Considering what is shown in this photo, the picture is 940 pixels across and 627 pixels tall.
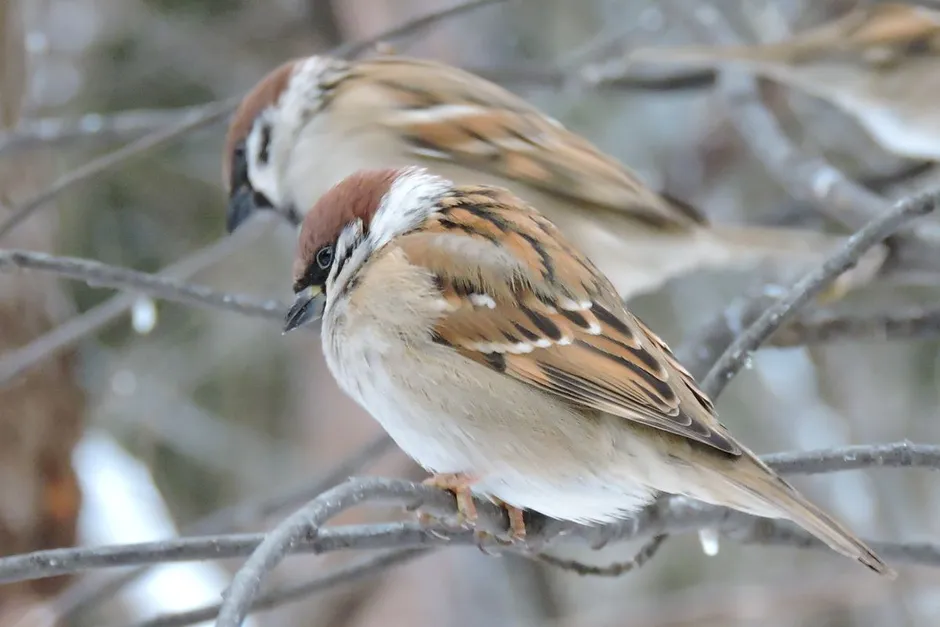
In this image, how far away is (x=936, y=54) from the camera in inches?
103

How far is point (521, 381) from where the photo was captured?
1.20 meters

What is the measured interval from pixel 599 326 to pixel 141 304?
2.82ft

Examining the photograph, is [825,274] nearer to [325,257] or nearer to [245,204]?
→ [325,257]

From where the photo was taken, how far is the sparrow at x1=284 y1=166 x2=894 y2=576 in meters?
1.13

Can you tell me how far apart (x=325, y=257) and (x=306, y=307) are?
0.24 feet

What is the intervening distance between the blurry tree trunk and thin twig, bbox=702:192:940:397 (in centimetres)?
133

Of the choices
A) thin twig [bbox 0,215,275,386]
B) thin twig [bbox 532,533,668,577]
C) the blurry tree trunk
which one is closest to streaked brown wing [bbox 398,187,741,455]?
thin twig [bbox 532,533,668,577]

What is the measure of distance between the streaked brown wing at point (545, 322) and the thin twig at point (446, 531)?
0.49ft

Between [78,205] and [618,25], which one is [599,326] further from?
[618,25]

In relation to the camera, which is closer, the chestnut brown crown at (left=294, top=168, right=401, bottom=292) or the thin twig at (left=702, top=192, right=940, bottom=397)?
the thin twig at (left=702, top=192, right=940, bottom=397)

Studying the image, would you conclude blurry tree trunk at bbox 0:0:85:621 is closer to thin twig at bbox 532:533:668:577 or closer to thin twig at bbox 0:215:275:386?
thin twig at bbox 0:215:275:386

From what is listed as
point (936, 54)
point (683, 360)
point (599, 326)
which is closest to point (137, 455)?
point (683, 360)

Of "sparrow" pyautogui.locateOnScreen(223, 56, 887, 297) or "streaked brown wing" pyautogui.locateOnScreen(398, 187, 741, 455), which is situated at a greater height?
"sparrow" pyautogui.locateOnScreen(223, 56, 887, 297)

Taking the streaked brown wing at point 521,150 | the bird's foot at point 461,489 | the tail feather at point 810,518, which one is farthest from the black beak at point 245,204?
the tail feather at point 810,518
